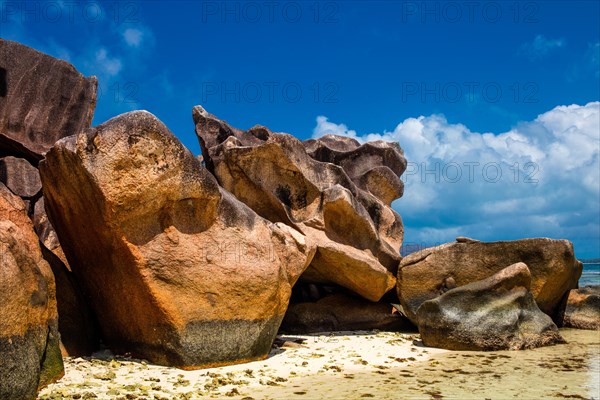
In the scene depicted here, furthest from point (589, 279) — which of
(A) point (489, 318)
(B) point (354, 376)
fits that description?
(B) point (354, 376)

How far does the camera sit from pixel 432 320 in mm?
8977

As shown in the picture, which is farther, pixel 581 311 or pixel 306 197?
pixel 581 311

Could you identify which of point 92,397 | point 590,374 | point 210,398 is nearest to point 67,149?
point 92,397

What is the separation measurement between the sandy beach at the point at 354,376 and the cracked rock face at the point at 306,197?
2192 millimetres

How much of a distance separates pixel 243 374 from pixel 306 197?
5076mm

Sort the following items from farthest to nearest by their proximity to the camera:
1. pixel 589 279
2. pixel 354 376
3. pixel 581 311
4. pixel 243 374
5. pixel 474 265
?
pixel 589 279 < pixel 581 311 < pixel 474 265 < pixel 354 376 < pixel 243 374

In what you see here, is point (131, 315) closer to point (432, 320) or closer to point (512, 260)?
point (432, 320)

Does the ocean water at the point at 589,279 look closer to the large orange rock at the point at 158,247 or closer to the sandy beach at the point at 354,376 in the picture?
the sandy beach at the point at 354,376

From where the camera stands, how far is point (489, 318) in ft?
28.7

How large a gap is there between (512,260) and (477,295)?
2.04 m

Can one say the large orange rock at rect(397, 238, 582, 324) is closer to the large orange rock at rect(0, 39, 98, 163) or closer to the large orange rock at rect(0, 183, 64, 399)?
the large orange rock at rect(0, 39, 98, 163)

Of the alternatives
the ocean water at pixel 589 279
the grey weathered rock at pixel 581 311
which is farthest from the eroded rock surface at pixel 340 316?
the ocean water at pixel 589 279

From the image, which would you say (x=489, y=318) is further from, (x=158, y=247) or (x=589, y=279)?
(x=589, y=279)

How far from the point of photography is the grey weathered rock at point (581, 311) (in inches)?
460
